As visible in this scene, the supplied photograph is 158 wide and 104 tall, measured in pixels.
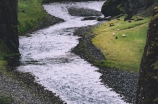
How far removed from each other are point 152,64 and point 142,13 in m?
69.8

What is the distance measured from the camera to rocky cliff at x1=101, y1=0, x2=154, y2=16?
3206 inches

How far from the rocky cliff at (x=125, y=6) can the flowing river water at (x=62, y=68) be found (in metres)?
22.9

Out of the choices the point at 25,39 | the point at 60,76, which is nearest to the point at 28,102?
the point at 60,76

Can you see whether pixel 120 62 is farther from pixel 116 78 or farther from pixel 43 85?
pixel 43 85

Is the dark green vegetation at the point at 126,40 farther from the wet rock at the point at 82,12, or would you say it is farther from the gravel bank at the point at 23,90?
the wet rock at the point at 82,12

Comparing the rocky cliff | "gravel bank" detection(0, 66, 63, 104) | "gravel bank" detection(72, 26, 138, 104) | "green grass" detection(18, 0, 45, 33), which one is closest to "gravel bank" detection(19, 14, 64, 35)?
"green grass" detection(18, 0, 45, 33)

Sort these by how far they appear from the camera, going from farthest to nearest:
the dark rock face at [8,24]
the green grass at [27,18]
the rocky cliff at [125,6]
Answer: the rocky cliff at [125,6] → the green grass at [27,18] → the dark rock face at [8,24]

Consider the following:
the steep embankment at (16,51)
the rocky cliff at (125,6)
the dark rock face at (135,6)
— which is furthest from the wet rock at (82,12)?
the dark rock face at (135,6)

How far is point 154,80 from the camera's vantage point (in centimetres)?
1140

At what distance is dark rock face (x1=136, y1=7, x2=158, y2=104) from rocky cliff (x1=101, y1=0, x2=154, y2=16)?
69.9m

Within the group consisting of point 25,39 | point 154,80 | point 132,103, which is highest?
point 154,80

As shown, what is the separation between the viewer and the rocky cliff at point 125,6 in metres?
81.4

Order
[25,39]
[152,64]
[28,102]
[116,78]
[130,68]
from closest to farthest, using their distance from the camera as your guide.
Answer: [152,64] < [28,102] < [116,78] < [130,68] < [25,39]

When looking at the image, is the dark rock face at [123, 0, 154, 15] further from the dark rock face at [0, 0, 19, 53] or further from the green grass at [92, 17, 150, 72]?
the dark rock face at [0, 0, 19, 53]
